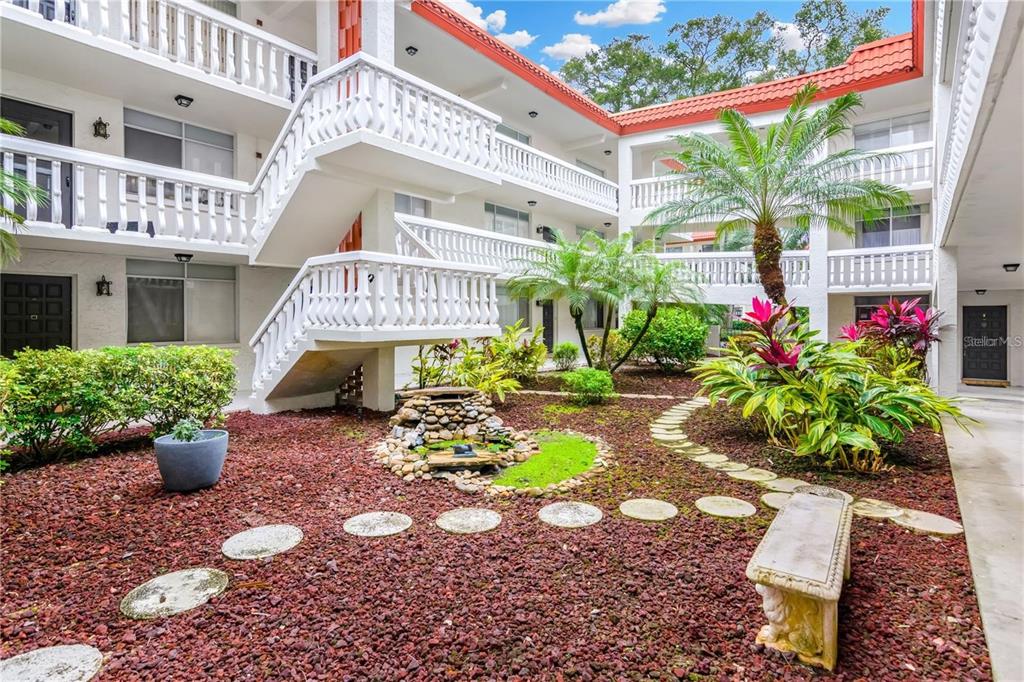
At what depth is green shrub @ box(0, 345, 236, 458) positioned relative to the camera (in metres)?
5.02

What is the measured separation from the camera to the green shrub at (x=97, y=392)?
5.02m

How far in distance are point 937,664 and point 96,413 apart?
7.08 metres

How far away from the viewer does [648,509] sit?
432 cm

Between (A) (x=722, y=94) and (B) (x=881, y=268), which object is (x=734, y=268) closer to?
(B) (x=881, y=268)

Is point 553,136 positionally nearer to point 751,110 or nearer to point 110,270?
point 751,110

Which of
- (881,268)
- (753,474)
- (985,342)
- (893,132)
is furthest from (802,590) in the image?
(985,342)

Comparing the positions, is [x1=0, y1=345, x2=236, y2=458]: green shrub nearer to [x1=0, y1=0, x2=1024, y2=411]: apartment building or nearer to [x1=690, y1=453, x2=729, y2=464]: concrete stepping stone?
[x1=0, y1=0, x2=1024, y2=411]: apartment building

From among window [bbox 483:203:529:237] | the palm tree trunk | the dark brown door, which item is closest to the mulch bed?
the dark brown door

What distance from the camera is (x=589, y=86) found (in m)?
27.7

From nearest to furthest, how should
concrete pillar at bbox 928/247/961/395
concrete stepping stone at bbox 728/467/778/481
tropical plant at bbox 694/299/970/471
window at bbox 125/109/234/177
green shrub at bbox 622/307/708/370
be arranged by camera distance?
concrete stepping stone at bbox 728/467/778/481
tropical plant at bbox 694/299/970/471
window at bbox 125/109/234/177
concrete pillar at bbox 928/247/961/395
green shrub at bbox 622/307/708/370

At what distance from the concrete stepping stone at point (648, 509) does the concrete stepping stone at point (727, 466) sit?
1387mm

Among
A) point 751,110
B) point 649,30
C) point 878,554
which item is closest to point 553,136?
point 751,110

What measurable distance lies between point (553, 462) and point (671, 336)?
893 centimetres

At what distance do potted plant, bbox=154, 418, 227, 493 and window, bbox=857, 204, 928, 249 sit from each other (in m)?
16.0
